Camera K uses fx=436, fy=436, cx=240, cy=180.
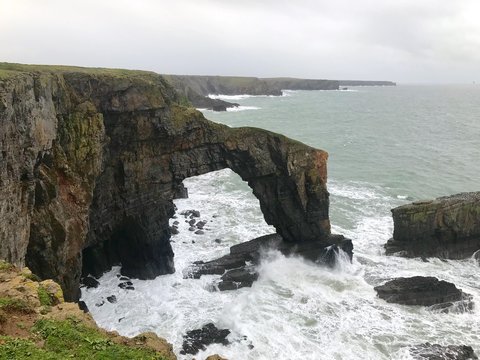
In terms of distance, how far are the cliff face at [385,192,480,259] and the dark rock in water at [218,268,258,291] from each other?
12.4 m

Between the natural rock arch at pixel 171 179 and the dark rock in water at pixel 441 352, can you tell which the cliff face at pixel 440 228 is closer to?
the natural rock arch at pixel 171 179

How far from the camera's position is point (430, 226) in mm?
34812

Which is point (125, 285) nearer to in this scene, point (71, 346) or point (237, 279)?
point (237, 279)

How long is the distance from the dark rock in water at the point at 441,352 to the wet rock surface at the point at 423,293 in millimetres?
4441

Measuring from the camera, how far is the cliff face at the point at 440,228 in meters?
34.6

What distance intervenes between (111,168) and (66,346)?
19024 mm

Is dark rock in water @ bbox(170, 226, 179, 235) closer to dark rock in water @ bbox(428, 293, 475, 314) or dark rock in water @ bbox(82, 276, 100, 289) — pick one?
dark rock in water @ bbox(82, 276, 100, 289)

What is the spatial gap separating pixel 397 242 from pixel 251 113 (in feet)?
297

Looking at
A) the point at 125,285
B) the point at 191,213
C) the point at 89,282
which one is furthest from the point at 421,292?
the point at 191,213

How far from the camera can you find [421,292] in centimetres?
2817

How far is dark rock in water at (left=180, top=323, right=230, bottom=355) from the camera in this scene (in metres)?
22.5

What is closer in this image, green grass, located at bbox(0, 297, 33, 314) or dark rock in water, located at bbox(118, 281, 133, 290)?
green grass, located at bbox(0, 297, 33, 314)

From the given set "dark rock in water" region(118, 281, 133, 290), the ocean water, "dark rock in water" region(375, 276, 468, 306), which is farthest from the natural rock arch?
"dark rock in water" region(375, 276, 468, 306)

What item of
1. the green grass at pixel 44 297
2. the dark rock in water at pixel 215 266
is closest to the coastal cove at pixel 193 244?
the green grass at pixel 44 297
